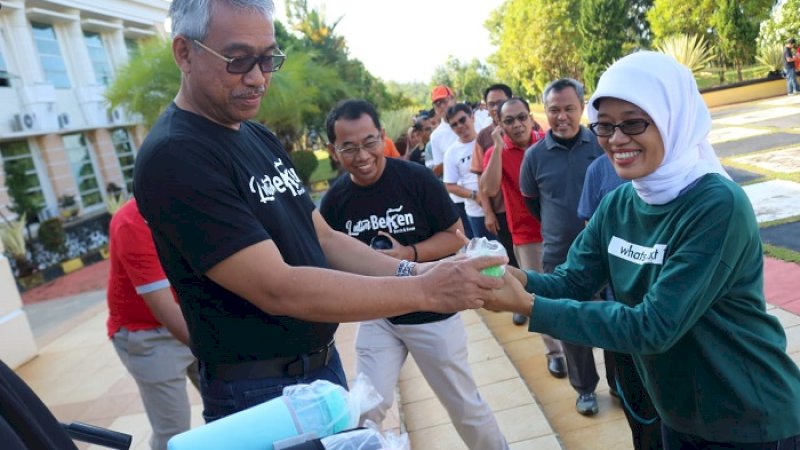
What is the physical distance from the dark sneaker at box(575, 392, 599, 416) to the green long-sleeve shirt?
6.25ft

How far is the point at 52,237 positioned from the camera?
13.9 meters

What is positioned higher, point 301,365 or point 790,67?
point 301,365

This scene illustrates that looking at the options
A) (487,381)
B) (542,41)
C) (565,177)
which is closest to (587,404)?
(487,381)

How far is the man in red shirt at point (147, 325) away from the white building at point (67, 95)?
46.8 ft

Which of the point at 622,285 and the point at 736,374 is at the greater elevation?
the point at 622,285

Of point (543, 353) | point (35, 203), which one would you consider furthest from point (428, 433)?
point (35, 203)

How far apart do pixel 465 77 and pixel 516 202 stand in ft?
229

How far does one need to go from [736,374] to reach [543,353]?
3.09 meters

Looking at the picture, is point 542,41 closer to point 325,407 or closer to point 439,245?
point 439,245

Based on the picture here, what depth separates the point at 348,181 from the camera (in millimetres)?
3430

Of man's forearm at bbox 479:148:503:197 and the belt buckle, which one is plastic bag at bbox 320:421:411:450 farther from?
man's forearm at bbox 479:148:503:197

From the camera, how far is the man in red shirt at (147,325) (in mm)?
2826

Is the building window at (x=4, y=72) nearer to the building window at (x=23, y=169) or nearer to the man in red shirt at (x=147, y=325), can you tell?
the building window at (x=23, y=169)

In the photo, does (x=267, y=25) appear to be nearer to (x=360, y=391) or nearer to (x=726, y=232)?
(x=360, y=391)
